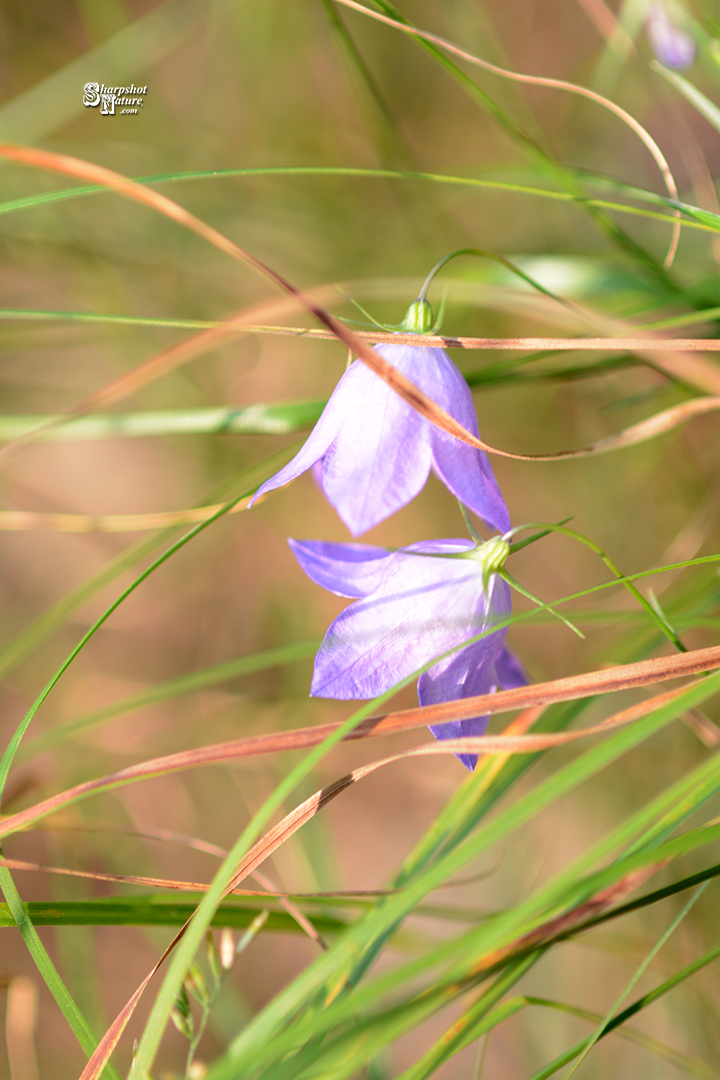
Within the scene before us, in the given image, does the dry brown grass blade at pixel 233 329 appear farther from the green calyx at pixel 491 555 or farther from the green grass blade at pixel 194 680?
the green grass blade at pixel 194 680

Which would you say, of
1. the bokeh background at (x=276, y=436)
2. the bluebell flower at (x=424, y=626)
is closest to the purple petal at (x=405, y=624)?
the bluebell flower at (x=424, y=626)

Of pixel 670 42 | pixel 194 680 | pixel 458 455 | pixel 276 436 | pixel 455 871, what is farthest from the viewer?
pixel 276 436

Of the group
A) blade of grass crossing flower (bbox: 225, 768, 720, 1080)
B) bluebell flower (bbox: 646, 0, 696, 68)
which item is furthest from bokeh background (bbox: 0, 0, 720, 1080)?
blade of grass crossing flower (bbox: 225, 768, 720, 1080)

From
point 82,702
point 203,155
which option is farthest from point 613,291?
point 82,702

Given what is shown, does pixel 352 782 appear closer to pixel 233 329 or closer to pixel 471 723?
pixel 471 723

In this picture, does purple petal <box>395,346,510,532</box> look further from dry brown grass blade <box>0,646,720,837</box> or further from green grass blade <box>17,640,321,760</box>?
green grass blade <box>17,640,321,760</box>

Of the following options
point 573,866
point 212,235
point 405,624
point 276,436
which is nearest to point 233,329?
point 212,235

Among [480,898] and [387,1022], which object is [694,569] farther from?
[480,898]
